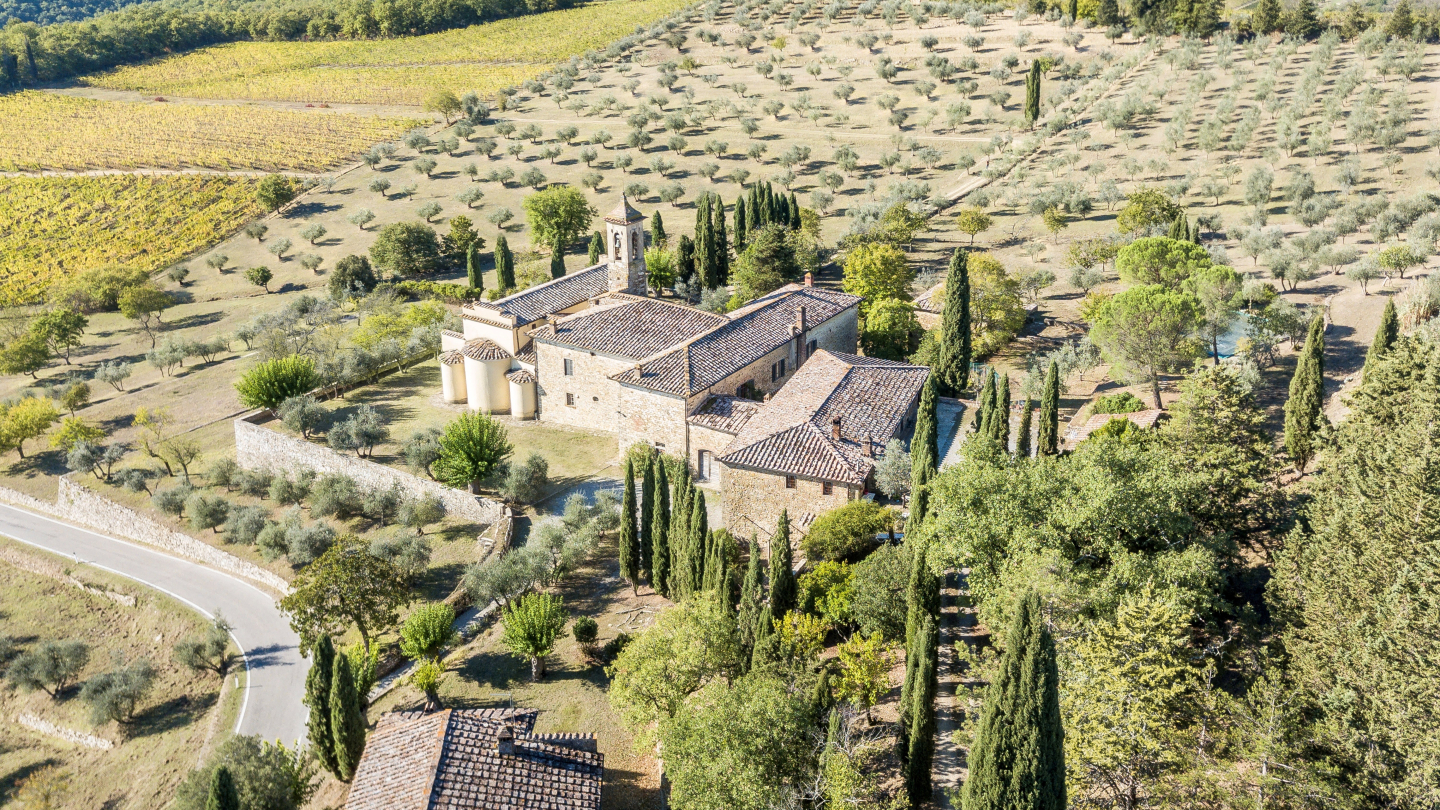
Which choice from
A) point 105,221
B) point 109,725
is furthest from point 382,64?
point 109,725

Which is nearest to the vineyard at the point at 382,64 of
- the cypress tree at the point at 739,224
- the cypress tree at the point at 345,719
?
the cypress tree at the point at 739,224

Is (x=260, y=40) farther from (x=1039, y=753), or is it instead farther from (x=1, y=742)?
(x=1039, y=753)

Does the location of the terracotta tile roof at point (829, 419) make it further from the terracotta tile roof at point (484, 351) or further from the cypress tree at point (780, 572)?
the terracotta tile roof at point (484, 351)

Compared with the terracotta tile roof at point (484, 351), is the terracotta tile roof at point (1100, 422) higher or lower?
lower

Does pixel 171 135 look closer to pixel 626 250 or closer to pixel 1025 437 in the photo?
pixel 626 250

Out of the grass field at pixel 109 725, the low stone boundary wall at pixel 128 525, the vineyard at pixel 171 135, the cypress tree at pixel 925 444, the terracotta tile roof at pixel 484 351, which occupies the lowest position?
the grass field at pixel 109 725

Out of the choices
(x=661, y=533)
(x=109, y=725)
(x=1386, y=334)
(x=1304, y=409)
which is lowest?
(x=109, y=725)
